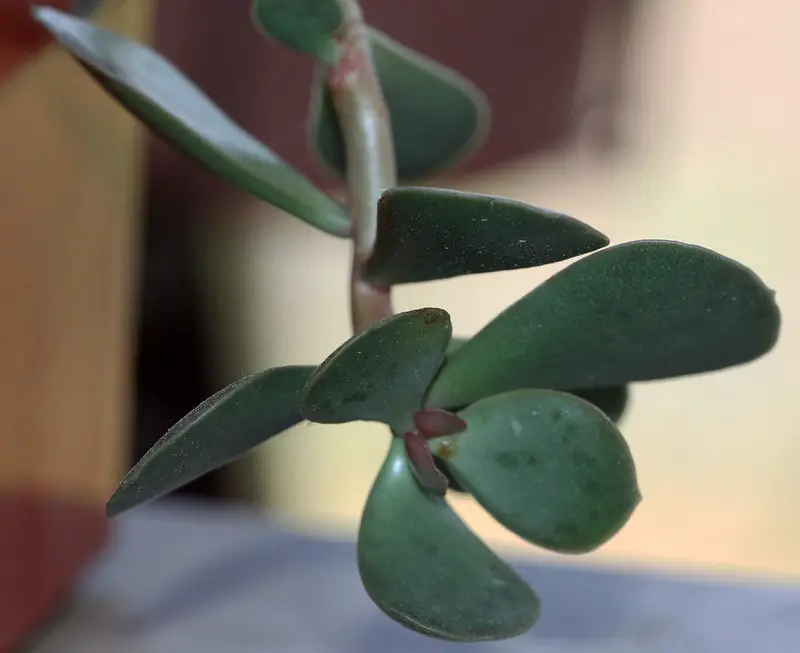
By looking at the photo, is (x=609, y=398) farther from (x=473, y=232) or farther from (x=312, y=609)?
(x=312, y=609)

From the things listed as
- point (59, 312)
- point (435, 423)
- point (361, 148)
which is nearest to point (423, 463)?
point (435, 423)

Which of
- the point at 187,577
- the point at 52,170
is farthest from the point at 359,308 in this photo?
the point at 187,577

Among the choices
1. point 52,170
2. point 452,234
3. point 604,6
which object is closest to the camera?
point 452,234

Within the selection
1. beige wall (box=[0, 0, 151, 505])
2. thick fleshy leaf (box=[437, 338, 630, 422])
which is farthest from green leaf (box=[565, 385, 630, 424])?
beige wall (box=[0, 0, 151, 505])

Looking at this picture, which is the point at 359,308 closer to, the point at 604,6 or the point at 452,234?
the point at 452,234

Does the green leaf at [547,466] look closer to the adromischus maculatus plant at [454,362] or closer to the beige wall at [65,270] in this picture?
the adromischus maculatus plant at [454,362]

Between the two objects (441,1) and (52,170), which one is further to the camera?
(441,1)

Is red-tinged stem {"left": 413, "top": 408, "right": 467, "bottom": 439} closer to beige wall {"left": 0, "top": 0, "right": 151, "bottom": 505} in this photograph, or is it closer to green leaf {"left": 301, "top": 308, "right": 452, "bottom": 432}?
green leaf {"left": 301, "top": 308, "right": 452, "bottom": 432}
